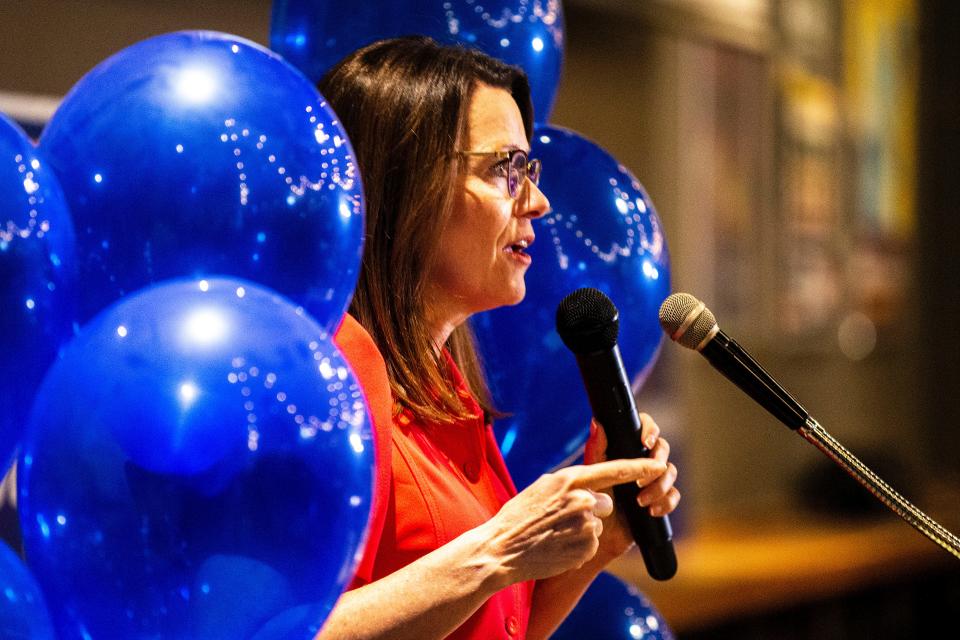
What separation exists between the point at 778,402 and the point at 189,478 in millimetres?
569

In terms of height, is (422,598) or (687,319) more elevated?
(687,319)

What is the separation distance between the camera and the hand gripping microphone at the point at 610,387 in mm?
1161

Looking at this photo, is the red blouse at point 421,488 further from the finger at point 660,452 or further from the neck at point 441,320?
the finger at point 660,452

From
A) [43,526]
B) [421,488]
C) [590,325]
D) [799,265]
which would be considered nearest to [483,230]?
[590,325]

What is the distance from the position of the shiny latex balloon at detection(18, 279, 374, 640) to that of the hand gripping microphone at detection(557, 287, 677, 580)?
317 millimetres

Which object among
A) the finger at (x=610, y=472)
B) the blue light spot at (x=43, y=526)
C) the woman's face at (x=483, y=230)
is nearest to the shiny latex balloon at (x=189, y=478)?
the blue light spot at (x=43, y=526)

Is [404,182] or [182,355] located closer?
[182,355]

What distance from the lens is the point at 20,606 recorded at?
2.96 feet

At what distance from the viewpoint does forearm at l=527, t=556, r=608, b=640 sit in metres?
1.41

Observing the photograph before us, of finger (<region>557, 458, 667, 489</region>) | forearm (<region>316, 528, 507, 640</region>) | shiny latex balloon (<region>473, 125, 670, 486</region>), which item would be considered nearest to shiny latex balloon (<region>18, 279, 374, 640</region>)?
forearm (<region>316, 528, 507, 640</region>)

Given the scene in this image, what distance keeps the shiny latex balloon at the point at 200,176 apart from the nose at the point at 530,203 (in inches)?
11.6

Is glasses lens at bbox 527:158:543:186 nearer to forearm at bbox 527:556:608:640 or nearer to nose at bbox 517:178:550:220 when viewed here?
nose at bbox 517:178:550:220

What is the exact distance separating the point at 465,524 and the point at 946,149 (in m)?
6.44

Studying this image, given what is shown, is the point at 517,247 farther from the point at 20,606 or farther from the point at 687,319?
the point at 20,606
